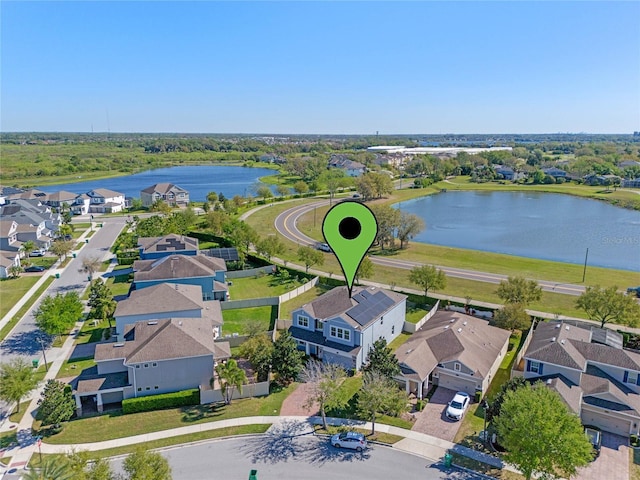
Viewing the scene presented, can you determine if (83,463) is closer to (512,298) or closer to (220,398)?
(220,398)

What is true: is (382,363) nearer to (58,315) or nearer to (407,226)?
(58,315)

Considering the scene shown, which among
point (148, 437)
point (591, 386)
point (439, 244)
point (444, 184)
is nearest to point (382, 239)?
point (439, 244)

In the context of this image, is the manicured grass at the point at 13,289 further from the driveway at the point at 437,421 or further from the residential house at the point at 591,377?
the residential house at the point at 591,377

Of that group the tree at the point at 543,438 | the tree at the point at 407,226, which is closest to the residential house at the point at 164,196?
the tree at the point at 407,226

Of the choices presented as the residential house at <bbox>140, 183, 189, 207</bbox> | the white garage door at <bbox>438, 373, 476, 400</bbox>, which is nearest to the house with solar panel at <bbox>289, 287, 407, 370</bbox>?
the white garage door at <bbox>438, 373, 476, 400</bbox>

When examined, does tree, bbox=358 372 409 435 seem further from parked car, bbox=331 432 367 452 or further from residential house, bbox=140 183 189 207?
residential house, bbox=140 183 189 207

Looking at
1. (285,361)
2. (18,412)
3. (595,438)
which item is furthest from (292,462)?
(18,412)
